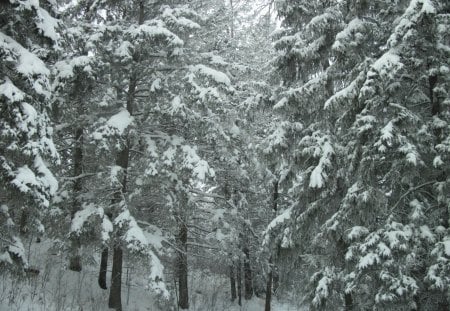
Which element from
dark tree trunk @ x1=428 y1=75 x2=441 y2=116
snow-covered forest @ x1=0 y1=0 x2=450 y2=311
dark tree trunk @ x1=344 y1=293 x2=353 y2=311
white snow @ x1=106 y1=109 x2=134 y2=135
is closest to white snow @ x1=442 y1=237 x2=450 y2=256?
snow-covered forest @ x1=0 y1=0 x2=450 y2=311

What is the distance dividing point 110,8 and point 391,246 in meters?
11.0

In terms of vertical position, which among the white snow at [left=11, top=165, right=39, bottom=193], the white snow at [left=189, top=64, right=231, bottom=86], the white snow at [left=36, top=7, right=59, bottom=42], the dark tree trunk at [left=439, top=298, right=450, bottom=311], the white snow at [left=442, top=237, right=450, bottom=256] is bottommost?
the dark tree trunk at [left=439, top=298, right=450, bottom=311]

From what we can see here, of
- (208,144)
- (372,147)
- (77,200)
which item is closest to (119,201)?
(77,200)

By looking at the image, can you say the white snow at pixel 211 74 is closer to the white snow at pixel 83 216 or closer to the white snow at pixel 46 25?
the white snow at pixel 46 25

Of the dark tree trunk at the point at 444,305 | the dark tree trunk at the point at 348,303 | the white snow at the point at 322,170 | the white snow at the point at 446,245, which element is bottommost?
the dark tree trunk at the point at 348,303

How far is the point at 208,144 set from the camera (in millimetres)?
14398

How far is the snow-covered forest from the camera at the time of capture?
8.21 metres

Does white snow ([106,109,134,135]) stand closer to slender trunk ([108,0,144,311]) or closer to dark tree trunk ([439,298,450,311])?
slender trunk ([108,0,144,311])

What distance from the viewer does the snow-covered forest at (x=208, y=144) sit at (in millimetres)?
8211

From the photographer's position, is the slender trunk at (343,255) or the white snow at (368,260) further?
the slender trunk at (343,255)

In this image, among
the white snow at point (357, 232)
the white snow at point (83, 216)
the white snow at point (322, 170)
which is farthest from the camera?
the white snow at point (322, 170)

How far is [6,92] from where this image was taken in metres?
6.99

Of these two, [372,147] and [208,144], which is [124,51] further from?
[372,147]

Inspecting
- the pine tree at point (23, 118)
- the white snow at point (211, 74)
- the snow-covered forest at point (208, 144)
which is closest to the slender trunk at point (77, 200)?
the snow-covered forest at point (208, 144)
